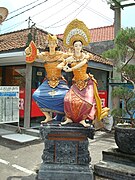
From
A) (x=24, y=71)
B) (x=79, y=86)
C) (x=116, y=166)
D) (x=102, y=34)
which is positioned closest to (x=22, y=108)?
(x=24, y=71)

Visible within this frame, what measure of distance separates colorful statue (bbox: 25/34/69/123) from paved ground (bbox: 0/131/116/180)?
1.24 meters

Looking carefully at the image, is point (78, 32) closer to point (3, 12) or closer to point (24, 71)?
point (3, 12)

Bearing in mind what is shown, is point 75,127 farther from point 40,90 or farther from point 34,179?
point 34,179

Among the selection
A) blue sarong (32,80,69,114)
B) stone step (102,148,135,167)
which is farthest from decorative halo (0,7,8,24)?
stone step (102,148,135,167)

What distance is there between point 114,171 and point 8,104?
486 cm

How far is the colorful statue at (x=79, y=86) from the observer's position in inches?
151

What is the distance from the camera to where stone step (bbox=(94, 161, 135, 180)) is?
3.81m

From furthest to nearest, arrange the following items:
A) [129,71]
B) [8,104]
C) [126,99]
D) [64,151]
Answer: [8,104] → [126,99] → [129,71] → [64,151]

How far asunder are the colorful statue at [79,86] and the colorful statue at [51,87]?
7.6 inches

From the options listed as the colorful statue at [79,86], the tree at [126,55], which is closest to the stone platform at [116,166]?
the tree at [126,55]

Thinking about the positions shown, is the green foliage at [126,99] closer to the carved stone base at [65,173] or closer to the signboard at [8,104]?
the carved stone base at [65,173]

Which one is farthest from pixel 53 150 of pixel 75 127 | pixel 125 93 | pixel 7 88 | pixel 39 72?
pixel 39 72

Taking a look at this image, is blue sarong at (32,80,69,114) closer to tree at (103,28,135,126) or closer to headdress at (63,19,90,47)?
headdress at (63,19,90,47)

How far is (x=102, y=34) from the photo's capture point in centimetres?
1516
